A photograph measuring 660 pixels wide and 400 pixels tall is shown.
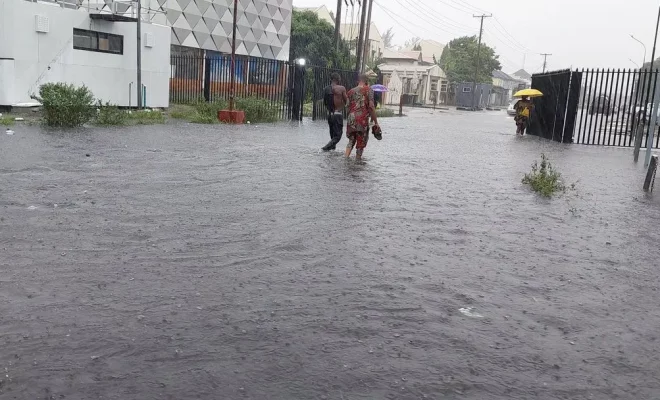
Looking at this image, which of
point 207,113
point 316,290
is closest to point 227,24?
point 207,113

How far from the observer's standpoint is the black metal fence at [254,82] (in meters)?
24.7

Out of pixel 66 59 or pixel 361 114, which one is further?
pixel 66 59

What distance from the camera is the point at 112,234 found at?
18.3ft

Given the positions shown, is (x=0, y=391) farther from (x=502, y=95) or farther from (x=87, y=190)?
(x=502, y=95)

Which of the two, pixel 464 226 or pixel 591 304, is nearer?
pixel 591 304

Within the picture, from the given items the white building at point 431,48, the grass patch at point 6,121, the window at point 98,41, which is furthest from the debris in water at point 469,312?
the white building at point 431,48

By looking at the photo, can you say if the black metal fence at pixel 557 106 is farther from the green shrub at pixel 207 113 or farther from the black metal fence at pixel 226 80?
the green shrub at pixel 207 113

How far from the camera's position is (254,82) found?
2644cm

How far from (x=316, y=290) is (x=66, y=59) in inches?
→ 782

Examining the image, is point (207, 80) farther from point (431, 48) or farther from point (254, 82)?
point (431, 48)

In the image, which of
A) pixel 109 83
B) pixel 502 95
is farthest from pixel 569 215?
pixel 502 95

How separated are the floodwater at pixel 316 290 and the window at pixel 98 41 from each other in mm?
14638

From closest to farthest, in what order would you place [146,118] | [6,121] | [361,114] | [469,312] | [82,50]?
[469,312], [361,114], [6,121], [146,118], [82,50]

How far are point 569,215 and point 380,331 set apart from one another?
466 centimetres
